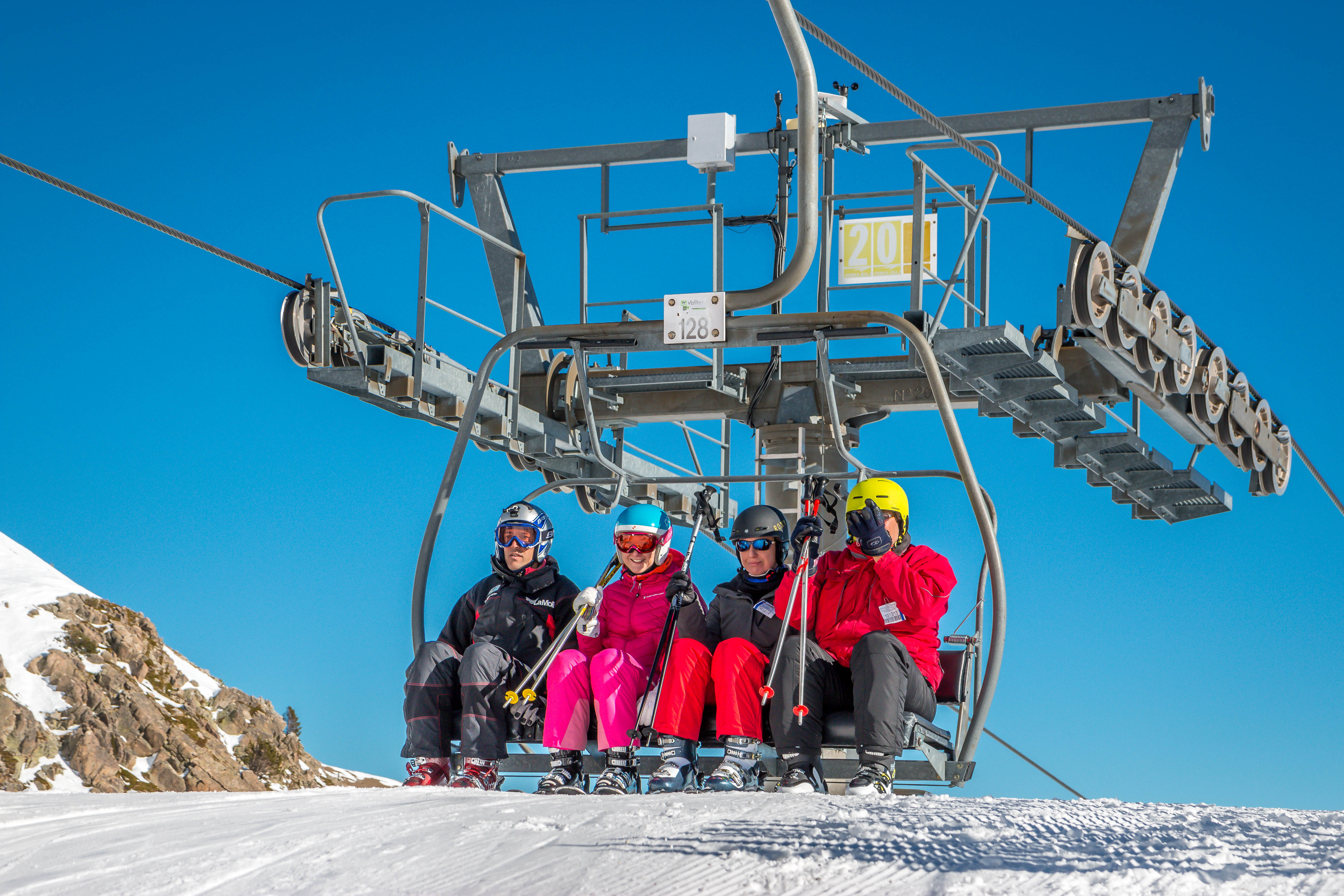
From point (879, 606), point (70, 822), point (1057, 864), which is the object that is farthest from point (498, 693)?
point (1057, 864)

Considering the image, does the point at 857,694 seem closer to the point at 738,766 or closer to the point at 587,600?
the point at 738,766

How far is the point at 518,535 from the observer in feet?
23.5

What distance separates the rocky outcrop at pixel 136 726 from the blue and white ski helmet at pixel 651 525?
896 inches

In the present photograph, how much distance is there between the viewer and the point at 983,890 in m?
3.34

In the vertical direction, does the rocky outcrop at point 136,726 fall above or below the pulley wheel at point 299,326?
below

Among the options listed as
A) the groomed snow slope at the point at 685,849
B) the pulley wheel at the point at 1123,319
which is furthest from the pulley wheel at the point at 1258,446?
the groomed snow slope at the point at 685,849

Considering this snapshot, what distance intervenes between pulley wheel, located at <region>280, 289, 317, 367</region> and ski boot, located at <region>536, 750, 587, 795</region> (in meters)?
2.79

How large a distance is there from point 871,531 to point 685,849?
2.74 m

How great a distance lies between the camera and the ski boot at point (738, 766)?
612 cm

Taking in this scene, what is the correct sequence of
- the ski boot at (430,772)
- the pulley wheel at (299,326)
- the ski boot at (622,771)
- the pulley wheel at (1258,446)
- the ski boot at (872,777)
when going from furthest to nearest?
the pulley wheel at (1258,446) → the pulley wheel at (299,326) → the ski boot at (430,772) → the ski boot at (622,771) → the ski boot at (872,777)

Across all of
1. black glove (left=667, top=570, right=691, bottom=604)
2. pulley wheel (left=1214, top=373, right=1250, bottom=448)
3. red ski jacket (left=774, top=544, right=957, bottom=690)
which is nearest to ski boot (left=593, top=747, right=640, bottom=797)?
black glove (left=667, top=570, right=691, bottom=604)

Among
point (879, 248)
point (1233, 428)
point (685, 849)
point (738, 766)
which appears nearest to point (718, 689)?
point (738, 766)

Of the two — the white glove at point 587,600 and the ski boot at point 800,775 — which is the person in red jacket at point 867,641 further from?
the white glove at point 587,600

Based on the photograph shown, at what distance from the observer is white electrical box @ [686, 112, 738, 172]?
29.9 ft
